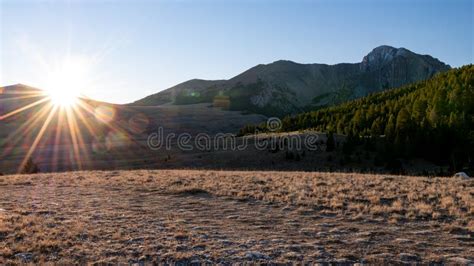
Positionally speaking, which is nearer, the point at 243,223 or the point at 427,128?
the point at 243,223

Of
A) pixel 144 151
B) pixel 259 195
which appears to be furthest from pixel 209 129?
pixel 259 195

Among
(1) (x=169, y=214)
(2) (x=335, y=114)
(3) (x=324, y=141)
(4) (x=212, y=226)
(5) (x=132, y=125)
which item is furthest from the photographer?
(5) (x=132, y=125)

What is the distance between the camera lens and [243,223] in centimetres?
1485

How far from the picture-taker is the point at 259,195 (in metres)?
20.9

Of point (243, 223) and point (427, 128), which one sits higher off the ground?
point (427, 128)

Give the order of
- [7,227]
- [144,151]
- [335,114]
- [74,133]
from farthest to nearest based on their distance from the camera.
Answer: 1. [74,133]
2. [335,114]
3. [144,151]
4. [7,227]

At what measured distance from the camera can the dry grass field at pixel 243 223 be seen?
10.8m

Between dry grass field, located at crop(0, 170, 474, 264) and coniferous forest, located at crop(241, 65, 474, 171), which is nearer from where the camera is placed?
dry grass field, located at crop(0, 170, 474, 264)

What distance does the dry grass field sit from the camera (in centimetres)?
1084

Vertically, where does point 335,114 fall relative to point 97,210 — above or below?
above

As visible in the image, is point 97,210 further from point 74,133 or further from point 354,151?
point 74,133

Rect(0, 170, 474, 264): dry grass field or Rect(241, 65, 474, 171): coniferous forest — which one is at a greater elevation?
Rect(241, 65, 474, 171): coniferous forest

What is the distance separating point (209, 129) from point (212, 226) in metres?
170

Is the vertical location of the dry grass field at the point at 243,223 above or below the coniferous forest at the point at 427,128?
below
